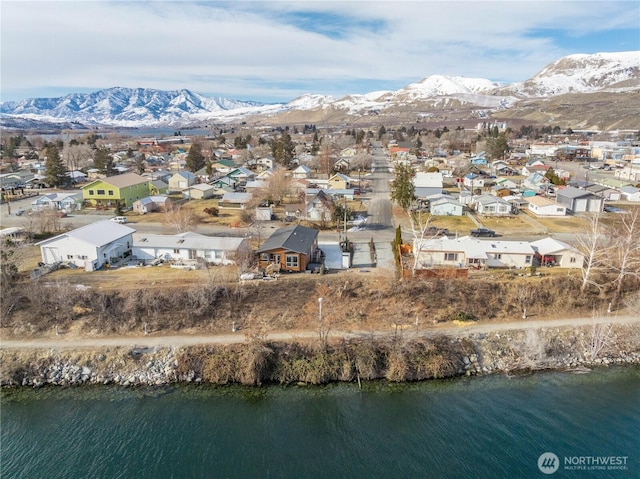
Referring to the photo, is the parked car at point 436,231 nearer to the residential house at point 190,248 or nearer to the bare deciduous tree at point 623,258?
the bare deciduous tree at point 623,258

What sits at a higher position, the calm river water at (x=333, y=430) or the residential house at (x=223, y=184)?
the residential house at (x=223, y=184)

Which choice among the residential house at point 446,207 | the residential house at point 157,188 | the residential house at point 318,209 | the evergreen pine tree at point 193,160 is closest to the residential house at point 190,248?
the residential house at point 318,209

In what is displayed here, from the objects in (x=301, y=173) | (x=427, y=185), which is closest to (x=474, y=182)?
(x=427, y=185)

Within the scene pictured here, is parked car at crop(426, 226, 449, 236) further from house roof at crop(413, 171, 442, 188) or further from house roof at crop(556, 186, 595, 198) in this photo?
house roof at crop(556, 186, 595, 198)

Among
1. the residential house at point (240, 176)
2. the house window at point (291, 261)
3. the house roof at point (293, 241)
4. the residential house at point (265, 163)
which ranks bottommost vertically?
the house window at point (291, 261)

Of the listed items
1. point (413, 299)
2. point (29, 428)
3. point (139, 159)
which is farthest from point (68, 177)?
point (413, 299)

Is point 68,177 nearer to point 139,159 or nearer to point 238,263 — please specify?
point 139,159

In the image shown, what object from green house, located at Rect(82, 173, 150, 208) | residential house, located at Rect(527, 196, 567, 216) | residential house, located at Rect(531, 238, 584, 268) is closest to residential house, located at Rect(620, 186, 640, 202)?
residential house, located at Rect(527, 196, 567, 216)
